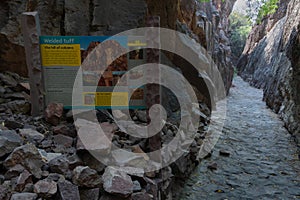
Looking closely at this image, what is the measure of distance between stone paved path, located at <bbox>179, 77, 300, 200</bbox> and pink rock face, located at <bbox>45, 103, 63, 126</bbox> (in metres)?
2.41

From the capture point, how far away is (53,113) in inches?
127

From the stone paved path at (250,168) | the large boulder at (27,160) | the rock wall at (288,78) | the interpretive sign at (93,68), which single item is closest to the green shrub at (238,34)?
the rock wall at (288,78)

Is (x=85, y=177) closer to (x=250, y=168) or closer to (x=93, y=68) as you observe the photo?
(x=93, y=68)

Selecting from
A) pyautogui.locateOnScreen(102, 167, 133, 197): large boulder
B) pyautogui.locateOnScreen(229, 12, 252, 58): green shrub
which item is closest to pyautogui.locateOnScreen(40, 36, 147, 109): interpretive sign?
pyautogui.locateOnScreen(102, 167, 133, 197): large boulder

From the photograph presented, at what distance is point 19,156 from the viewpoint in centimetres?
227

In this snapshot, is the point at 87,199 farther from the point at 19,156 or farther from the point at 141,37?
the point at 141,37

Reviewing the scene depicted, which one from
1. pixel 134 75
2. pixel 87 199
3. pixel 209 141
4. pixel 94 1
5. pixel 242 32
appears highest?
pixel 242 32

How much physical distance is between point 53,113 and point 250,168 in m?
4.13

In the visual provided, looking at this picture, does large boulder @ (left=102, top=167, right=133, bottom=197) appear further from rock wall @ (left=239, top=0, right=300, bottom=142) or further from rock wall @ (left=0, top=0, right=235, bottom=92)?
rock wall @ (left=239, top=0, right=300, bottom=142)

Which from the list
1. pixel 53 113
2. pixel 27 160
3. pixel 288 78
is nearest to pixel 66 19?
pixel 53 113

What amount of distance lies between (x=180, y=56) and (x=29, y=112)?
448cm

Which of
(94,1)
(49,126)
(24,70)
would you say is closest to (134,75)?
(49,126)

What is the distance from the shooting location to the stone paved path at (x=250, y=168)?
415 centimetres

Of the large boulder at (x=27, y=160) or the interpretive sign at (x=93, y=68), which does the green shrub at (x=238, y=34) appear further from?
the large boulder at (x=27, y=160)
